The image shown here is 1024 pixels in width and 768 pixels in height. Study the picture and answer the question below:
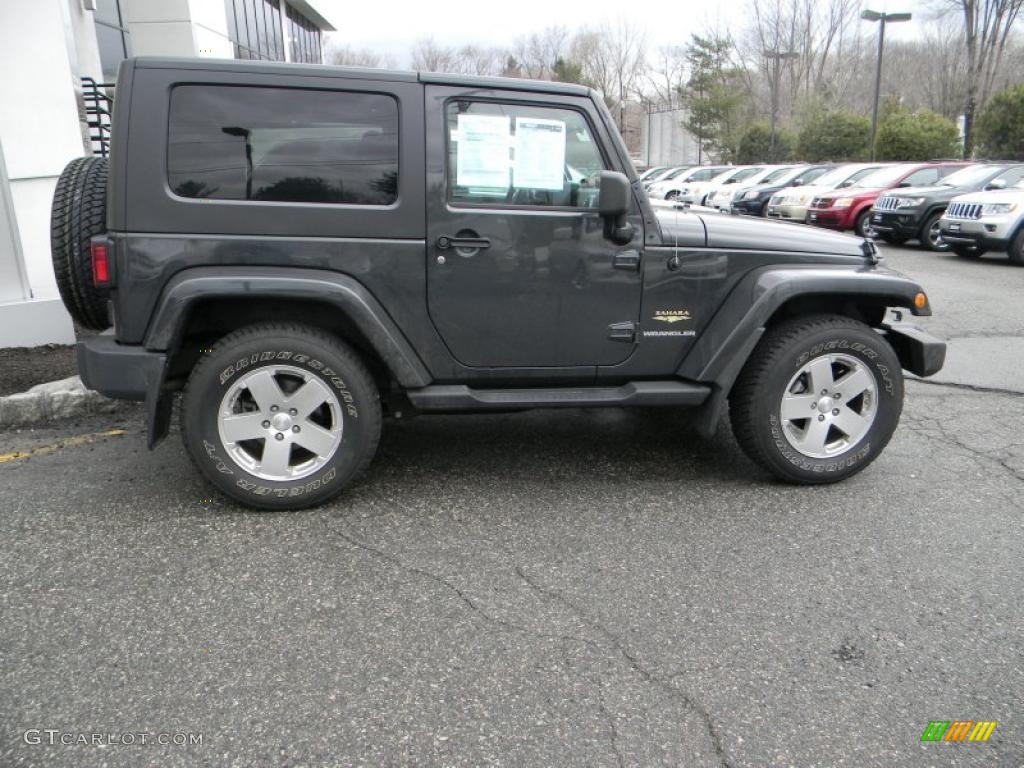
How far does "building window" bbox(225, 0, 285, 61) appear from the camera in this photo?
18.6 metres

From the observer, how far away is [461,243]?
3.57m

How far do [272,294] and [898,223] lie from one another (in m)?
13.8

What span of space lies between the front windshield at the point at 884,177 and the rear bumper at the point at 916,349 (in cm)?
1286

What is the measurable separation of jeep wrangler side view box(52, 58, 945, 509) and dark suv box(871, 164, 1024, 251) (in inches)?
447

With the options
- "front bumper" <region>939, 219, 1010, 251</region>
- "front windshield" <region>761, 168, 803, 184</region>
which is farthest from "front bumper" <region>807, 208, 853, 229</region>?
"front windshield" <region>761, 168, 803, 184</region>

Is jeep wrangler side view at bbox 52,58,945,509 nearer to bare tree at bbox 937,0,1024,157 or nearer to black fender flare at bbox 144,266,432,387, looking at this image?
black fender flare at bbox 144,266,432,387

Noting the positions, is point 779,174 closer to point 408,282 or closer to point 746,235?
point 746,235

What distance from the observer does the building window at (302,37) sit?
1072 inches

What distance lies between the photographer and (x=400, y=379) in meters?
3.61

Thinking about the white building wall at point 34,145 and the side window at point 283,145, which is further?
the white building wall at point 34,145

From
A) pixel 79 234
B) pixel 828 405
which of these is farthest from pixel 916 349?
pixel 79 234

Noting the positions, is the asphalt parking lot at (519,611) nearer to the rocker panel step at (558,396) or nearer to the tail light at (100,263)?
the rocker panel step at (558,396)

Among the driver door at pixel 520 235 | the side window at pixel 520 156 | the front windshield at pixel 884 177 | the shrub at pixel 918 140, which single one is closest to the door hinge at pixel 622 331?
the driver door at pixel 520 235

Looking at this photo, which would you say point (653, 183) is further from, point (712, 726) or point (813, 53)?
point (813, 53)
